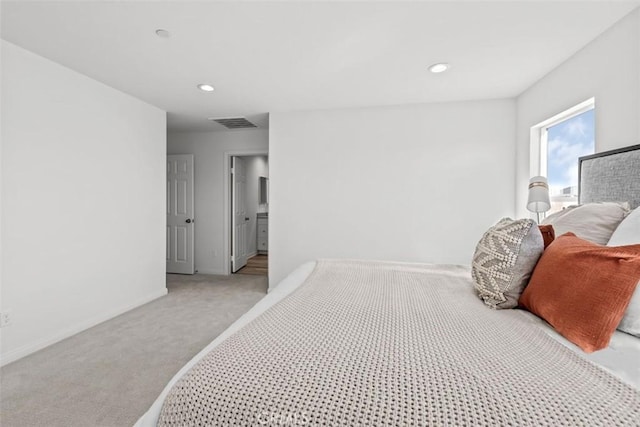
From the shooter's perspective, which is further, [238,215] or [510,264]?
[238,215]

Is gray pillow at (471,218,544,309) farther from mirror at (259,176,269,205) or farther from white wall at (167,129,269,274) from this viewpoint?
mirror at (259,176,269,205)

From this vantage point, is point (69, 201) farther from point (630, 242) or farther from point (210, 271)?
point (630, 242)

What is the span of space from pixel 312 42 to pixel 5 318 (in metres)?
3.05

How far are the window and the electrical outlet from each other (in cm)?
452

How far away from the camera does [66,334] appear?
8.41 ft

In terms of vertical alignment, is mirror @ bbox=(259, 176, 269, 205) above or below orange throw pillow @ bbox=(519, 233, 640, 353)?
above

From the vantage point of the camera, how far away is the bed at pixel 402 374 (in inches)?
26.5

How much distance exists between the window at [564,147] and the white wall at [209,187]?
408cm

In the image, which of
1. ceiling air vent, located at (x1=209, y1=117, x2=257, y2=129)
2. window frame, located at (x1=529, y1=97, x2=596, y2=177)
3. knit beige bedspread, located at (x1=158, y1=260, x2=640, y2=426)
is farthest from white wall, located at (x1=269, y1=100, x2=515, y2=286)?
knit beige bedspread, located at (x1=158, y1=260, x2=640, y2=426)

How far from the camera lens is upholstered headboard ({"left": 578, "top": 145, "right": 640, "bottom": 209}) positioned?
5.31 feet

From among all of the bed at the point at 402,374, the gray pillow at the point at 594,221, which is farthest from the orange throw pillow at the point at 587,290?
the gray pillow at the point at 594,221

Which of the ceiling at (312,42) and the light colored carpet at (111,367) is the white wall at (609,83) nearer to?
the ceiling at (312,42)

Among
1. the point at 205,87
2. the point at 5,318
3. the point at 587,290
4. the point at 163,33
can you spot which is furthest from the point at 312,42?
the point at 5,318

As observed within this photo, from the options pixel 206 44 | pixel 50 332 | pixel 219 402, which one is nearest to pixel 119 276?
pixel 50 332
